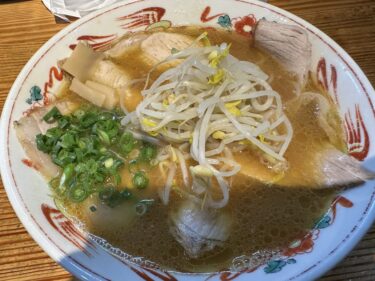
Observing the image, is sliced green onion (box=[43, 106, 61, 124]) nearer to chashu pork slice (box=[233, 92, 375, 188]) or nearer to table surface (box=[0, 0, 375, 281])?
table surface (box=[0, 0, 375, 281])

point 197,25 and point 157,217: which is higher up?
point 197,25

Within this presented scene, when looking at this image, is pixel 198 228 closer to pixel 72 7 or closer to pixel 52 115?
pixel 52 115

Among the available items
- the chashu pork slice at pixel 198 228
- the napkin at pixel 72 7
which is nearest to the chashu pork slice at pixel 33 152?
the chashu pork slice at pixel 198 228

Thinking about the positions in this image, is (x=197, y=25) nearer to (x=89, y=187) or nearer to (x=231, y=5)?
(x=231, y=5)

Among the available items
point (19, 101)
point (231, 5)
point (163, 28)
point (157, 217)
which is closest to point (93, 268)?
point (157, 217)

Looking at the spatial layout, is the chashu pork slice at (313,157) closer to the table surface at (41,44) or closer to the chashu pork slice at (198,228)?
the chashu pork slice at (198,228)

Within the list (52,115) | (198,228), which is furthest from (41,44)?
(198,228)
